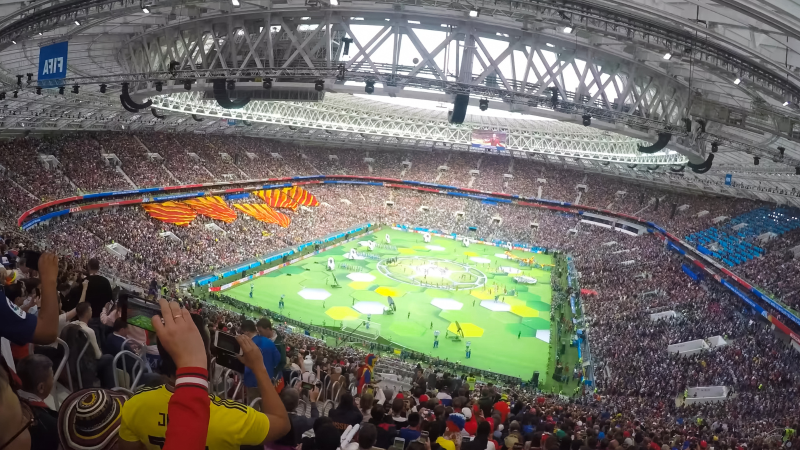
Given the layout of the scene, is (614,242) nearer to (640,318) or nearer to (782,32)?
(640,318)

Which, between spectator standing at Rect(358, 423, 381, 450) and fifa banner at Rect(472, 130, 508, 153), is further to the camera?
fifa banner at Rect(472, 130, 508, 153)

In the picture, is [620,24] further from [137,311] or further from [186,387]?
[186,387]

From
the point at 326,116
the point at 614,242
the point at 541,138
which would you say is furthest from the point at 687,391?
the point at 326,116

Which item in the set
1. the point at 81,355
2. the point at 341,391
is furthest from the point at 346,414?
the point at 341,391

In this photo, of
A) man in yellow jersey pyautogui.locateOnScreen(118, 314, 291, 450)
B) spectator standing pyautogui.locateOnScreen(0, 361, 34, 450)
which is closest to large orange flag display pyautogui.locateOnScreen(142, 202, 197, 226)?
man in yellow jersey pyautogui.locateOnScreen(118, 314, 291, 450)

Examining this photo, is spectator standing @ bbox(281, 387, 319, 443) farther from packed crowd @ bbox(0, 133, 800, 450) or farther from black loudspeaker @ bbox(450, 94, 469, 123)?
black loudspeaker @ bbox(450, 94, 469, 123)

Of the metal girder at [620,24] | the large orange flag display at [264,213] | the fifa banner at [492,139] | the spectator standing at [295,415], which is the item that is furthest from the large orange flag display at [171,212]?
the spectator standing at [295,415]
